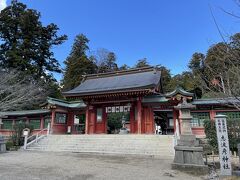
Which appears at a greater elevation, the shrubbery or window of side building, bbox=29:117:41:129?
window of side building, bbox=29:117:41:129

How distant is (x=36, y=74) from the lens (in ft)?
105

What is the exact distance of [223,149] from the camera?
6742 mm

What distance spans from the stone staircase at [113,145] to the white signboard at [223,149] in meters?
4.29

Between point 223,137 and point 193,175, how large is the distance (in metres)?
1.57

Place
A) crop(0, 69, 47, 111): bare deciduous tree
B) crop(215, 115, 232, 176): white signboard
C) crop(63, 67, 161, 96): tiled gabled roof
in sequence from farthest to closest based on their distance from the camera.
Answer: crop(0, 69, 47, 111): bare deciduous tree
crop(63, 67, 161, 96): tiled gabled roof
crop(215, 115, 232, 176): white signboard

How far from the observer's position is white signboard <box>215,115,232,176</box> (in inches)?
256

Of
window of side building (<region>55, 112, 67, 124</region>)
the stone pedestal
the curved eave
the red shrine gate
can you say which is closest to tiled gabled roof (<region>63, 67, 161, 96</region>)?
the curved eave

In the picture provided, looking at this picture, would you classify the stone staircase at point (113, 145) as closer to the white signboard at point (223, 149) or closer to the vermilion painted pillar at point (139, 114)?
the vermilion painted pillar at point (139, 114)

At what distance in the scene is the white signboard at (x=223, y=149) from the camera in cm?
651

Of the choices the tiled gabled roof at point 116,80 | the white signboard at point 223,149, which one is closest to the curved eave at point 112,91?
the tiled gabled roof at point 116,80

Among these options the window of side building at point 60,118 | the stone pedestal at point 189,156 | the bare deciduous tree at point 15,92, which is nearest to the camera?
the stone pedestal at point 189,156

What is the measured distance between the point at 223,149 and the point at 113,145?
310 inches

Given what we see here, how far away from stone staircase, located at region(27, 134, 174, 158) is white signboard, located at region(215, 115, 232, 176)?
4.29 meters

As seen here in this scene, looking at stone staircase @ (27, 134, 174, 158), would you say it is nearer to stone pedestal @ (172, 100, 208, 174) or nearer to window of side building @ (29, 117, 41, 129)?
stone pedestal @ (172, 100, 208, 174)
